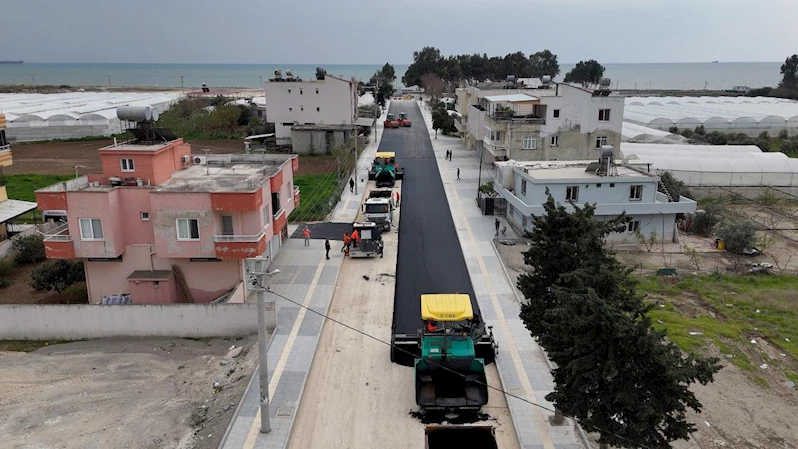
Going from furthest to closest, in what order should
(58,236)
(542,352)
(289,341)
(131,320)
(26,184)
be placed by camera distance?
(26,184) < (58,236) < (131,320) < (289,341) < (542,352)

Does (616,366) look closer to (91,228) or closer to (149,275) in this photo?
(149,275)

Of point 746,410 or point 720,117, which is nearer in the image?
point 746,410

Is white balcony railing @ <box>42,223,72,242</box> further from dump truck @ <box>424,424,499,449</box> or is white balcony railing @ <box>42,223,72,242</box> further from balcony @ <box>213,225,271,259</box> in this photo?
dump truck @ <box>424,424,499,449</box>

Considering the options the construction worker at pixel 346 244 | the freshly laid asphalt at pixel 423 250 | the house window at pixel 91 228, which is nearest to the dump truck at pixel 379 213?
the freshly laid asphalt at pixel 423 250

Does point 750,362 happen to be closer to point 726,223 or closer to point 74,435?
point 726,223

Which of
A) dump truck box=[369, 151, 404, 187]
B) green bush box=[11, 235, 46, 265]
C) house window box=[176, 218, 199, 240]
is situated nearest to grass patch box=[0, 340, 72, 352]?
house window box=[176, 218, 199, 240]

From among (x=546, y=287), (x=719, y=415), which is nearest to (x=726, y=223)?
(x=719, y=415)

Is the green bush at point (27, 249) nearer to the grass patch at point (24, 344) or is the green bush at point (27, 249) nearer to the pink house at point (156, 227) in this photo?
the pink house at point (156, 227)

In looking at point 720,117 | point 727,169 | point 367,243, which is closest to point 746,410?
point 367,243
